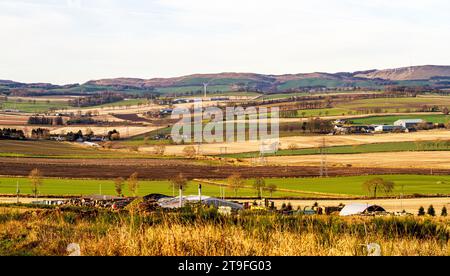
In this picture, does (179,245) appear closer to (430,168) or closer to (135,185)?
(135,185)

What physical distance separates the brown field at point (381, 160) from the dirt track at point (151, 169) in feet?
11.0

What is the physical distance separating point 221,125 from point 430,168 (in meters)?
57.2

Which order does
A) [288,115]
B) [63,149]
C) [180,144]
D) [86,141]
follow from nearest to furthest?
[63,149] < [180,144] < [86,141] < [288,115]

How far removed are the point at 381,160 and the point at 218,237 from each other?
68.7m

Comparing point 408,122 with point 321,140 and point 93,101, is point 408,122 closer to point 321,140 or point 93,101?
point 321,140

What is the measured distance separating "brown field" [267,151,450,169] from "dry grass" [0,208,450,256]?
60317mm

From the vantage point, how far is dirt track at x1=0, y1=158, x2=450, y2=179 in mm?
66000

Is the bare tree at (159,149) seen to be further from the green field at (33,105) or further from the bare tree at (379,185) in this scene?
the green field at (33,105)

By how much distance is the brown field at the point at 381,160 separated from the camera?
72.3m

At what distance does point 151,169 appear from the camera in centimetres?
7188

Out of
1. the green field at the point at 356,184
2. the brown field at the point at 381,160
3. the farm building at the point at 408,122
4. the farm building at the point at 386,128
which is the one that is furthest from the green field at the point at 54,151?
the farm building at the point at 408,122

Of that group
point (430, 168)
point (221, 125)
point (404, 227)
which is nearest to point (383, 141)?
point (430, 168)

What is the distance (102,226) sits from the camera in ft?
38.2

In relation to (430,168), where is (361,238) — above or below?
above
